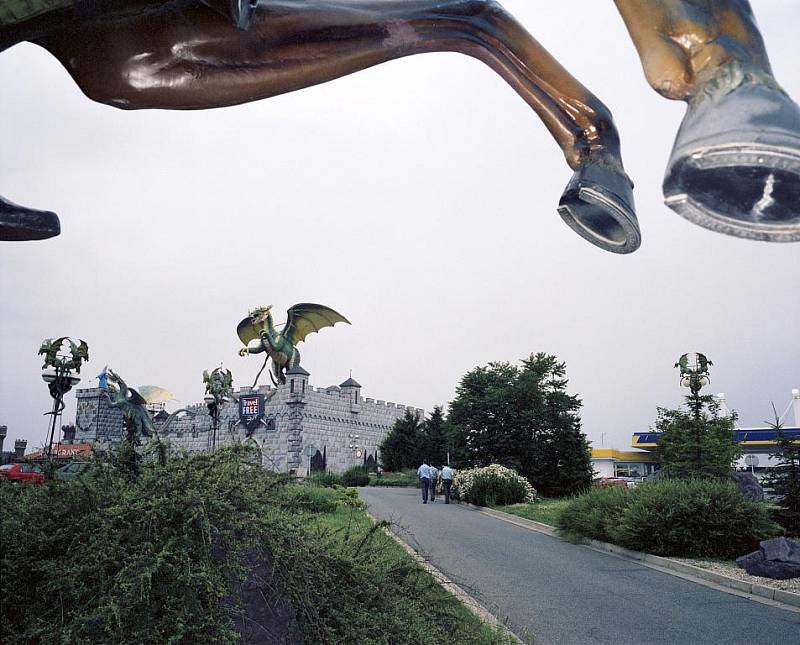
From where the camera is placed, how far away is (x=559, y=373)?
38.0m

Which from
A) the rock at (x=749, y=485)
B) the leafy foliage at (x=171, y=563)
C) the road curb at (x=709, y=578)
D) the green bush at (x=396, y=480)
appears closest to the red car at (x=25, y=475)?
the leafy foliage at (x=171, y=563)

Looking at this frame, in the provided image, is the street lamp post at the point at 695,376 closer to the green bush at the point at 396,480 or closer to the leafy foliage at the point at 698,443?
the leafy foliage at the point at 698,443

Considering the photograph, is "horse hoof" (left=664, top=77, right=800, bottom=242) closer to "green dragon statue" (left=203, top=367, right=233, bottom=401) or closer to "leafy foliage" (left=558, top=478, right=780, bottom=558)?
"leafy foliage" (left=558, top=478, right=780, bottom=558)

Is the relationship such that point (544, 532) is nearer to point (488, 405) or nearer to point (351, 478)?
point (488, 405)

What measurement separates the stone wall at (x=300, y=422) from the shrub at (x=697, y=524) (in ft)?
105

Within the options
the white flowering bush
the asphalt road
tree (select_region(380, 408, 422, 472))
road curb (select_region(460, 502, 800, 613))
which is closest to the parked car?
the asphalt road

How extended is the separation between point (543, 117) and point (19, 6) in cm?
108

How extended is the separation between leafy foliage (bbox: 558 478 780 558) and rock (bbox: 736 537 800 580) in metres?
1.59

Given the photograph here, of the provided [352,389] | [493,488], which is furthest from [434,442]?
[493,488]

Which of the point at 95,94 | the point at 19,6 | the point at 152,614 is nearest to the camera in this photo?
the point at 19,6

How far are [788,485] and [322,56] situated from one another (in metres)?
14.2

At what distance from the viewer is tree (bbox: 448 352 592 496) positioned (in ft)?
110

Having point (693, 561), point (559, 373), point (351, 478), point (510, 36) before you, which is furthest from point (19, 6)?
point (351, 478)

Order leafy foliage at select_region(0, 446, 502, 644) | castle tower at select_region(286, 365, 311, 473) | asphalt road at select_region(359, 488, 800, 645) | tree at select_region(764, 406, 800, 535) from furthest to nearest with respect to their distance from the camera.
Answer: castle tower at select_region(286, 365, 311, 473), tree at select_region(764, 406, 800, 535), asphalt road at select_region(359, 488, 800, 645), leafy foliage at select_region(0, 446, 502, 644)
